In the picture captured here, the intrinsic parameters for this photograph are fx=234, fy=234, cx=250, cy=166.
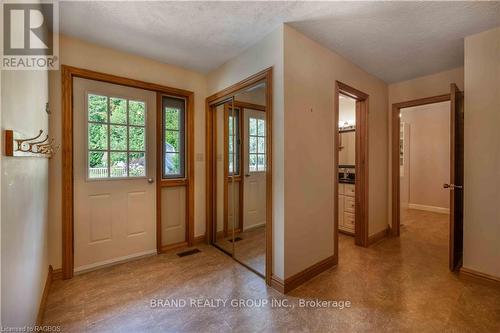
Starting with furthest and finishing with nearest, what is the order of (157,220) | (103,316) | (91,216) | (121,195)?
(157,220)
(121,195)
(91,216)
(103,316)

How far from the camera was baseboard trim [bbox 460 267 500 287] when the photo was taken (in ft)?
7.14

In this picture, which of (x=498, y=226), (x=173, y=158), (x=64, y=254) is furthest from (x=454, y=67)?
(x=64, y=254)

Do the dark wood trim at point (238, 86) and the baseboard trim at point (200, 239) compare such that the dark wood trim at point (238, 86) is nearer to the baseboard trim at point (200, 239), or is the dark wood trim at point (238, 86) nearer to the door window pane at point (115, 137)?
the door window pane at point (115, 137)

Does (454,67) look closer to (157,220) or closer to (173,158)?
(173,158)

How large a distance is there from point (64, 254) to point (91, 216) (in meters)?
0.41

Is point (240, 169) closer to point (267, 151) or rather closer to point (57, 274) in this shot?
point (267, 151)

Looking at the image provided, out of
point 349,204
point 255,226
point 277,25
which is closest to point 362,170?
point 349,204

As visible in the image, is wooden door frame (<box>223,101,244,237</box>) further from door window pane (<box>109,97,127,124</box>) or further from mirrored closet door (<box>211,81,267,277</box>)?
door window pane (<box>109,97,127,124</box>)

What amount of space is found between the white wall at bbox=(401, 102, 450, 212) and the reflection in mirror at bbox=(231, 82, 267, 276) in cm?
409

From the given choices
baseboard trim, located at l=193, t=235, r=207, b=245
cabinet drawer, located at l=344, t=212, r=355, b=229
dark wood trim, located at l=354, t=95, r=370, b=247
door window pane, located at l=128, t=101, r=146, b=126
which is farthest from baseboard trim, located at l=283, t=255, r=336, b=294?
door window pane, located at l=128, t=101, r=146, b=126

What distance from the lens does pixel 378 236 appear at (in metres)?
3.46

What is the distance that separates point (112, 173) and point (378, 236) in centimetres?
367

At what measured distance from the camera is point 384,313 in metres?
1.80

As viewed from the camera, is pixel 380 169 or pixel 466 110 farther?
pixel 380 169
